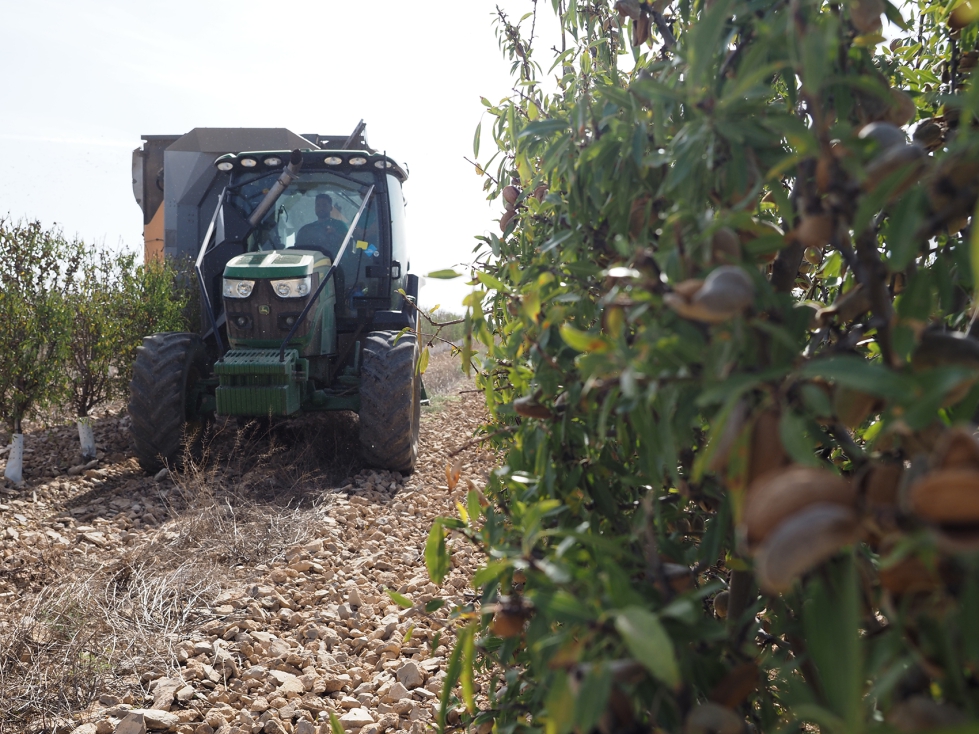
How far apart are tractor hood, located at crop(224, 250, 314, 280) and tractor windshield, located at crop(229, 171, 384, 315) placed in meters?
0.57

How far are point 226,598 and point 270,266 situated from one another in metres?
2.36

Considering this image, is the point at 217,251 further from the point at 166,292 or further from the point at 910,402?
the point at 910,402

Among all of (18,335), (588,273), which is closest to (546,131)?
(588,273)

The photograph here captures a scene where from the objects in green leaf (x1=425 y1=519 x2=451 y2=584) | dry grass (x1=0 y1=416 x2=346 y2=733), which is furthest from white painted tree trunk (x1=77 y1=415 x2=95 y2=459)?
green leaf (x1=425 y1=519 x2=451 y2=584)

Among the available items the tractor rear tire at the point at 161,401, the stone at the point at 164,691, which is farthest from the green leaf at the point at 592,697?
the tractor rear tire at the point at 161,401

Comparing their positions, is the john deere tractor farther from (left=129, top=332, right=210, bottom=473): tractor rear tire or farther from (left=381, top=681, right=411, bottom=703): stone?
(left=381, top=681, right=411, bottom=703): stone

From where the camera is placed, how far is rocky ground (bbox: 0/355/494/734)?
2117 mm

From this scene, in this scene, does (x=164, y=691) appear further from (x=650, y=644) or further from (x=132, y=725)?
(x=650, y=644)

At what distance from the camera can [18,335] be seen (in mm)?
5066

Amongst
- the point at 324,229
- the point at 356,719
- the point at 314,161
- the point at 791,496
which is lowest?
the point at 356,719

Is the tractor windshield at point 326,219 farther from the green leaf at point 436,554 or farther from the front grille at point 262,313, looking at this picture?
the green leaf at point 436,554

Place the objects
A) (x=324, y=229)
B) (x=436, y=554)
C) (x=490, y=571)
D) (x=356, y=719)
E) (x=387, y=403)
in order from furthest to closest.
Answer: (x=324, y=229) < (x=387, y=403) < (x=356, y=719) < (x=436, y=554) < (x=490, y=571)

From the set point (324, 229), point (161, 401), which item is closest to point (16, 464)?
point (161, 401)

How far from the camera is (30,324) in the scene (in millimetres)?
5102
